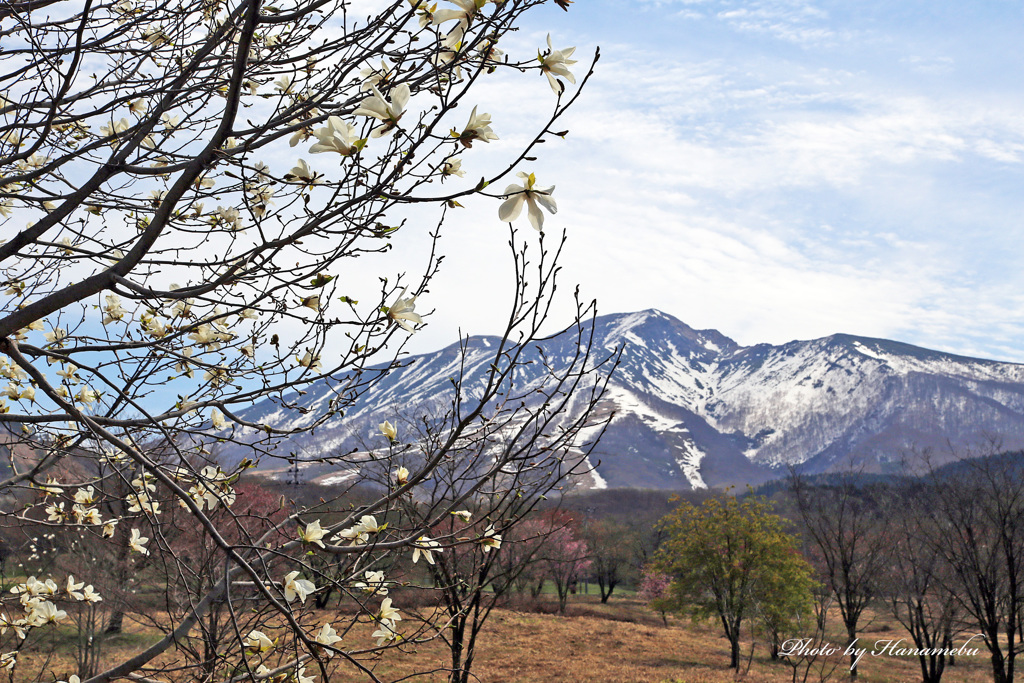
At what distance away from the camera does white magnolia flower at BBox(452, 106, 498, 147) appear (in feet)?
5.24

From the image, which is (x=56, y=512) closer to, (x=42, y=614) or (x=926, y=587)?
(x=42, y=614)

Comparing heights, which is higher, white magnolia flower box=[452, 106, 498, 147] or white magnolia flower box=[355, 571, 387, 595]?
white magnolia flower box=[452, 106, 498, 147]

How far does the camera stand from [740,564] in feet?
65.6

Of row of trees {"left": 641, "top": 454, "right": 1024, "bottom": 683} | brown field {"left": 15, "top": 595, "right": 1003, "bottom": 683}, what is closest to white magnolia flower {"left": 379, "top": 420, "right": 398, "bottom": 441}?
brown field {"left": 15, "top": 595, "right": 1003, "bottom": 683}

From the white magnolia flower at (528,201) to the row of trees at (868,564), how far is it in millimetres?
12829

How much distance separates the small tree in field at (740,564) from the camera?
19.4 metres

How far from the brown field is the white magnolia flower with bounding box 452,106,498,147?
1320cm

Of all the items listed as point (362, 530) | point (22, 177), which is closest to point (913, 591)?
point (362, 530)

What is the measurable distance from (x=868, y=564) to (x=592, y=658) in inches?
339

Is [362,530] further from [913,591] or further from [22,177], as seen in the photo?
[913,591]

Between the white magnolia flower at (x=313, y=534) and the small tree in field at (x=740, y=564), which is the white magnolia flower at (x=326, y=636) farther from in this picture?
the small tree in field at (x=740, y=564)

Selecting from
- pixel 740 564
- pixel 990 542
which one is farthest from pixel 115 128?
pixel 740 564

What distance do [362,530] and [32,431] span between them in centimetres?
189

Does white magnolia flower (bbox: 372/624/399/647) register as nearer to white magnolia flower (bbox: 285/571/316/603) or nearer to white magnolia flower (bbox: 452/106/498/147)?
white magnolia flower (bbox: 285/571/316/603)
